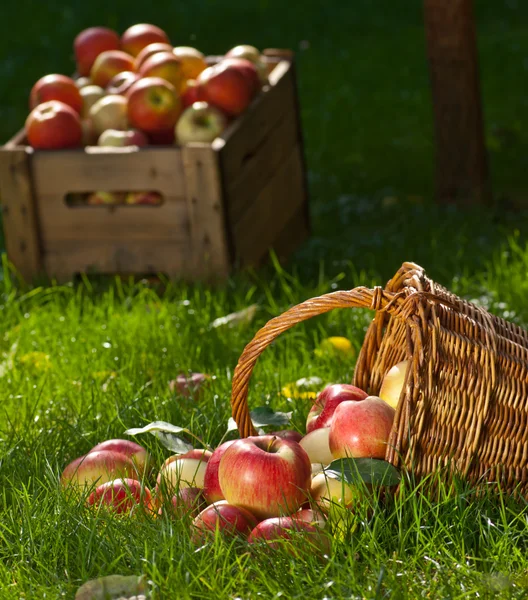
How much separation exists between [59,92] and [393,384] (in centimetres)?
276

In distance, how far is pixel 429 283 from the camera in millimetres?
2127

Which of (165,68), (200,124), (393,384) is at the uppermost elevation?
(165,68)

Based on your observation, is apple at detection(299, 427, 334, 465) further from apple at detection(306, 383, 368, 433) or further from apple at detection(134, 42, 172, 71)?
apple at detection(134, 42, 172, 71)

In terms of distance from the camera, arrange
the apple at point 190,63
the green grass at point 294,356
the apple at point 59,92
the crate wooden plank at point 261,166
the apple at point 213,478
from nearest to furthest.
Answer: the green grass at point 294,356 → the apple at point 213,478 → the crate wooden plank at point 261,166 → the apple at point 59,92 → the apple at point 190,63

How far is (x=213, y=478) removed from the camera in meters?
2.11

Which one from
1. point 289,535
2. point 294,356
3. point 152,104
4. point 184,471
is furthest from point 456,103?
point 289,535

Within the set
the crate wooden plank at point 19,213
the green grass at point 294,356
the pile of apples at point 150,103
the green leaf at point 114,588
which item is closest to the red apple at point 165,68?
the pile of apples at point 150,103

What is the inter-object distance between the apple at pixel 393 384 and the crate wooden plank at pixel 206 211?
181 centimetres

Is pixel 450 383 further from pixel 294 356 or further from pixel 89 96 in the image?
pixel 89 96

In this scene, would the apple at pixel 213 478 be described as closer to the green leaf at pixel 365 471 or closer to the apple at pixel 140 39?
the green leaf at pixel 365 471

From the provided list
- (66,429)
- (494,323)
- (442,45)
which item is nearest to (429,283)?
(494,323)

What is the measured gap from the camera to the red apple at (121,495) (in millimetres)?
2109

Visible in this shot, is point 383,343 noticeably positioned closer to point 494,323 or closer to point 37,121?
point 494,323

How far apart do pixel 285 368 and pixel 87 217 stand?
4.64 feet
